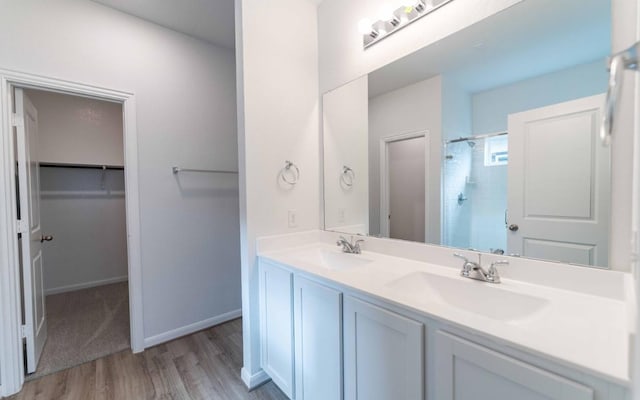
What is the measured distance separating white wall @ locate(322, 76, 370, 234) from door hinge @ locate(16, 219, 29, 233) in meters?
2.13

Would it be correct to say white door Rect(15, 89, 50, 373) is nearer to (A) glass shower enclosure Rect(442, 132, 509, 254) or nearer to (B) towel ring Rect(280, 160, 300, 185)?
(B) towel ring Rect(280, 160, 300, 185)

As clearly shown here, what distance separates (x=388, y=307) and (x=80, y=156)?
4.41m

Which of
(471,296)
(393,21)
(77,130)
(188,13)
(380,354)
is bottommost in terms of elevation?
(380,354)

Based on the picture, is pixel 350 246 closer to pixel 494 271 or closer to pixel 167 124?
pixel 494 271

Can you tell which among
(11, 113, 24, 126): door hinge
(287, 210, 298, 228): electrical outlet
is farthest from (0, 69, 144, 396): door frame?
(287, 210, 298, 228): electrical outlet

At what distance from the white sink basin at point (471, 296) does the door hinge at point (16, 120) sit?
2.63 metres

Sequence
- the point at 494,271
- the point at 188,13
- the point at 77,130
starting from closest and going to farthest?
the point at 494,271
the point at 188,13
the point at 77,130

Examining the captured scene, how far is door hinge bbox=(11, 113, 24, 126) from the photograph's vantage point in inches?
68.8

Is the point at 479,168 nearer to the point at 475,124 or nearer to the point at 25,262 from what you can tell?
the point at 475,124

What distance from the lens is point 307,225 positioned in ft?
6.78

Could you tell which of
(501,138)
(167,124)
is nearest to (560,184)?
(501,138)

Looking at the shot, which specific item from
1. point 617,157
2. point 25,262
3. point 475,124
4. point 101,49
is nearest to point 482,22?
point 475,124

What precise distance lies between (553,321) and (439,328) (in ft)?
1.13

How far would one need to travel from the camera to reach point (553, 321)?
0.81 metres
